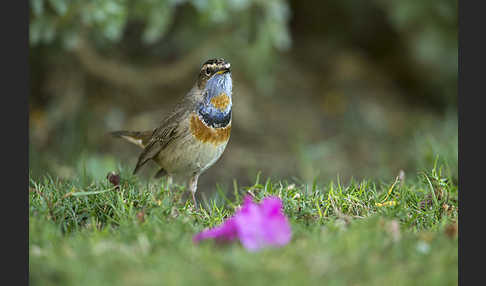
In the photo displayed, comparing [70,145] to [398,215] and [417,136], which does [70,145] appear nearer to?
[417,136]

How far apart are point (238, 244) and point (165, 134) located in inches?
88.4

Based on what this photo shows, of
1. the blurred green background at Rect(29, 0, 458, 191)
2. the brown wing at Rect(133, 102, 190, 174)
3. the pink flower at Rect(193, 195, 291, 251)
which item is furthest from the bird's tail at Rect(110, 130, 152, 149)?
the pink flower at Rect(193, 195, 291, 251)

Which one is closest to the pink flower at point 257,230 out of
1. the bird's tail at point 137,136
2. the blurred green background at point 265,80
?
the bird's tail at point 137,136

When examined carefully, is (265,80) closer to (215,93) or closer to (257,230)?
(215,93)

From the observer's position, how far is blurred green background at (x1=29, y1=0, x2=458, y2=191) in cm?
698

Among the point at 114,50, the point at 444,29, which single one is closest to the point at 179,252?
the point at 114,50

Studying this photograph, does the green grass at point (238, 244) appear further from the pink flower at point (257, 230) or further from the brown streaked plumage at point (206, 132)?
the brown streaked plumage at point (206, 132)

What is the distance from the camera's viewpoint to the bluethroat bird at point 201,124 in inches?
200

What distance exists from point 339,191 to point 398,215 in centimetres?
54

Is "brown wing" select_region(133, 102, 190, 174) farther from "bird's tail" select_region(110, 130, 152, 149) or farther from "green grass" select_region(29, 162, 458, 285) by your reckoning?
"green grass" select_region(29, 162, 458, 285)

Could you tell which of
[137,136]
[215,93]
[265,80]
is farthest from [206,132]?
[265,80]

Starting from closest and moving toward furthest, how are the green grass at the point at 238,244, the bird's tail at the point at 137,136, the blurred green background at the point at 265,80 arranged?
the green grass at the point at 238,244, the bird's tail at the point at 137,136, the blurred green background at the point at 265,80

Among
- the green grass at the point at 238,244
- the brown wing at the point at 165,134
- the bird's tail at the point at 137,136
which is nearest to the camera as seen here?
the green grass at the point at 238,244

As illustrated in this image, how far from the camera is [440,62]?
8703 millimetres
